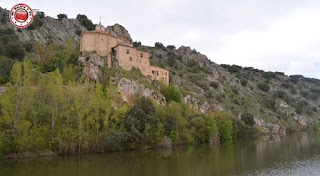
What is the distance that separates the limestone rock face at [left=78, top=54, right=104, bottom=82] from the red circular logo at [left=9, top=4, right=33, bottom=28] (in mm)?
26471

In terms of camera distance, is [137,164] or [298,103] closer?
[137,164]

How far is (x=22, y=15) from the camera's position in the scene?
3278 cm

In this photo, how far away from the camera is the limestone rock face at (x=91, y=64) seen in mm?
58719

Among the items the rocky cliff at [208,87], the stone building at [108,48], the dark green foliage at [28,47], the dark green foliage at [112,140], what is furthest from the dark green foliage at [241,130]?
the dark green foliage at [28,47]

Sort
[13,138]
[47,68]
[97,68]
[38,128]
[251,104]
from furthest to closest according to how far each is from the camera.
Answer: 1. [251,104]
2. [47,68]
3. [97,68]
4. [38,128]
5. [13,138]

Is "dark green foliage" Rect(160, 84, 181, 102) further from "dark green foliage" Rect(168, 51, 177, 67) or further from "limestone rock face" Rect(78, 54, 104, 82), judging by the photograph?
"dark green foliage" Rect(168, 51, 177, 67)

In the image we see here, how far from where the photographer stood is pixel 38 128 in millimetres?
41094

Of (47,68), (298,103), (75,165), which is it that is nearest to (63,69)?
(47,68)

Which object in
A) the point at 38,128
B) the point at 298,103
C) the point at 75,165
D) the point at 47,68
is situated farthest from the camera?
the point at 298,103

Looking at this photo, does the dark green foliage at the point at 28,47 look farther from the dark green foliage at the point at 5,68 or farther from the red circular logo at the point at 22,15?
the red circular logo at the point at 22,15

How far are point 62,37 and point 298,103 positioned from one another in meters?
121

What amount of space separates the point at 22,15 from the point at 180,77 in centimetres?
8133

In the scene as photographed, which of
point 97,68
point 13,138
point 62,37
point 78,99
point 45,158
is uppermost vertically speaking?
point 62,37

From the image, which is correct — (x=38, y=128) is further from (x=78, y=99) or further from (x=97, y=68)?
(x=97, y=68)
